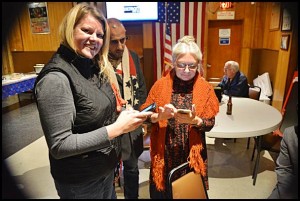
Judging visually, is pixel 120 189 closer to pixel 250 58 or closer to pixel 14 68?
pixel 250 58

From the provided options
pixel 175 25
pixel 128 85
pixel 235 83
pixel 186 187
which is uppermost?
pixel 175 25

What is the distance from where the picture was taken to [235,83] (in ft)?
9.24

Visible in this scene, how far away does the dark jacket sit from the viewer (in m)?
0.76

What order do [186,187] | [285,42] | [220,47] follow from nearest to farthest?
[186,187], [285,42], [220,47]

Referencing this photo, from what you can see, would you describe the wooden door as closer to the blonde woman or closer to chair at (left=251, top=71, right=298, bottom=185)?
chair at (left=251, top=71, right=298, bottom=185)

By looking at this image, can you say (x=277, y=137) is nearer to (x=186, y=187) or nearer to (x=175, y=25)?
(x=186, y=187)

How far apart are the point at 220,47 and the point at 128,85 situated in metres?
3.58

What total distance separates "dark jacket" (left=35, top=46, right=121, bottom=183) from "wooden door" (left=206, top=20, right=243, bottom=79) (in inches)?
159

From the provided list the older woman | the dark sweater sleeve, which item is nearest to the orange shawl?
the older woman

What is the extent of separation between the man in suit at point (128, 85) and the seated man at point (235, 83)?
1.61 meters

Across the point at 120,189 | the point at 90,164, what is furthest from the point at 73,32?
the point at 120,189

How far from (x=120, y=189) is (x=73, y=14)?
162cm

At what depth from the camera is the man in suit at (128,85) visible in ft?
4.34

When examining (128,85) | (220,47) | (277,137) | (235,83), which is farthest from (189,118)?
(220,47)
